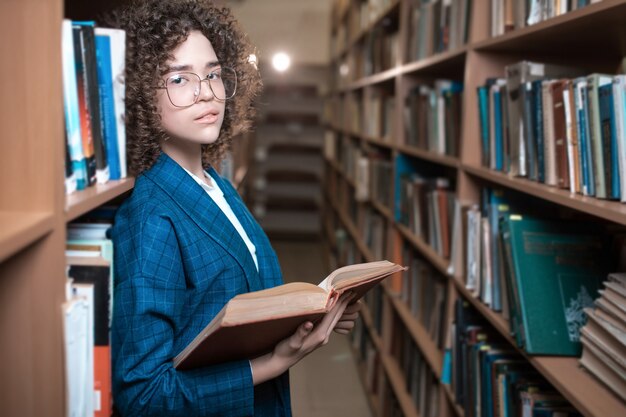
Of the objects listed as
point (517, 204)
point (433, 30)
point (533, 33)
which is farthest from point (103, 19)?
point (433, 30)

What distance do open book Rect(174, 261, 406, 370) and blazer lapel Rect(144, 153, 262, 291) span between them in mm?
135

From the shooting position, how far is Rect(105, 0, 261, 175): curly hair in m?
1.06

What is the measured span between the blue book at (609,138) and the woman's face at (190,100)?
694 millimetres

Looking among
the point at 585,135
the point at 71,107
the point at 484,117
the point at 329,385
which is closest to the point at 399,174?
the point at 484,117

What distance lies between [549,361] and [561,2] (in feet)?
2.47

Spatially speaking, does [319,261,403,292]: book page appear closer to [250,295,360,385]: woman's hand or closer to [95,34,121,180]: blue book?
[250,295,360,385]: woman's hand

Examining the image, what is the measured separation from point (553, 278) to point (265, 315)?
0.73 meters

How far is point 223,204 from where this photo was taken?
124 centimetres

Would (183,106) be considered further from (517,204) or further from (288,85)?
(288,85)

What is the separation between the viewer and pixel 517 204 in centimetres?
161

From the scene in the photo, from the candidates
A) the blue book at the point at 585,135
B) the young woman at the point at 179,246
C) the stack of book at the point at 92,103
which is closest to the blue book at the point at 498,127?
the blue book at the point at 585,135

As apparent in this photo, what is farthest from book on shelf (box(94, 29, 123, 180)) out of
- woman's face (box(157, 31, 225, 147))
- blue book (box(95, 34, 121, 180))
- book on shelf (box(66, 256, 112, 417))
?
book on shelf (box(66, 256, 112, 417))

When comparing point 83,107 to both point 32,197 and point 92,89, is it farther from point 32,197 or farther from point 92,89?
point 32,197

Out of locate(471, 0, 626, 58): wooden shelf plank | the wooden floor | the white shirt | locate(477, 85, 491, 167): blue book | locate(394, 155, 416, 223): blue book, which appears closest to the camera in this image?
locate(471, 0, 626, 58): wooden shelf plank
